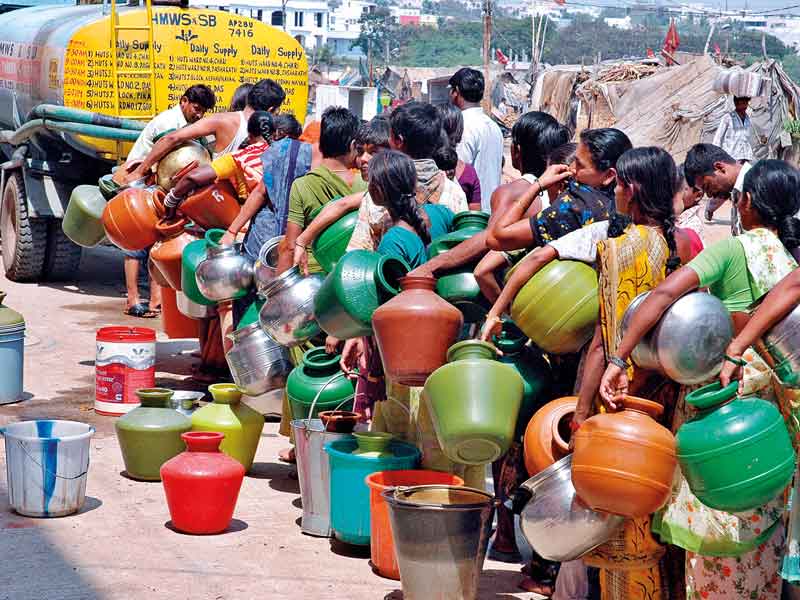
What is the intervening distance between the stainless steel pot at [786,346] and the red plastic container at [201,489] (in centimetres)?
242

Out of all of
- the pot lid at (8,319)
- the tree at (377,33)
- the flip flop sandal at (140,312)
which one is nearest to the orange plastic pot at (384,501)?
the pot lid at (8,319)

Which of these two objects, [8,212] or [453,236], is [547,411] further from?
[8,212]

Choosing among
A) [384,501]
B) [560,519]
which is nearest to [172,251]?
[384,501]

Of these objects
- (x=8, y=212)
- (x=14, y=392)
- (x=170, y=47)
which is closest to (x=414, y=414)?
(x=14, y=392)

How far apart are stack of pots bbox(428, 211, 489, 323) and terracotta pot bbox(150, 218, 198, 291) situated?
115 inches

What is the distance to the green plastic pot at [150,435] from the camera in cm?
588

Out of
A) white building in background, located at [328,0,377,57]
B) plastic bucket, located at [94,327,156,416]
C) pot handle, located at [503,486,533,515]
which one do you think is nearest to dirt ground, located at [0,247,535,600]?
plastic bucket, located at [94,327,156,416]

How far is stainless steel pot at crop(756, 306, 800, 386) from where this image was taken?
3594 millimetres

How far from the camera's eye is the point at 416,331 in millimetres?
4371

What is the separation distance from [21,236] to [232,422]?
6315 millimetres

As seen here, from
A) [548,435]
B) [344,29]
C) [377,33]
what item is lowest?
[344,29]

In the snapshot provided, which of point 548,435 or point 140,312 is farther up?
point 548,435

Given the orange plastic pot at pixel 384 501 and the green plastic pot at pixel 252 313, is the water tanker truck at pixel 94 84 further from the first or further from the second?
the orange plastic pot at pixel 384 501

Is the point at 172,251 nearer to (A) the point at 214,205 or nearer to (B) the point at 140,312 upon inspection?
(A) the point at 214,205
